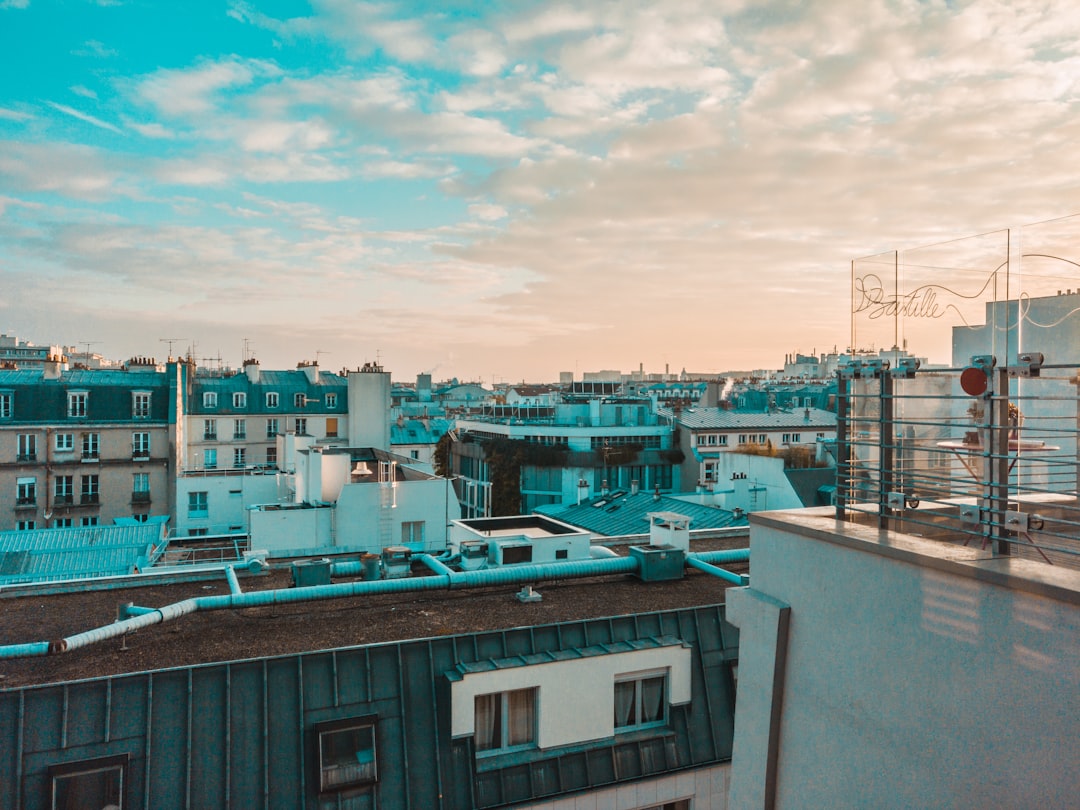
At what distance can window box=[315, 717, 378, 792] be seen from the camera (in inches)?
282

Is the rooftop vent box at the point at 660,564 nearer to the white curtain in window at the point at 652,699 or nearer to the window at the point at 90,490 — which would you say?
the white curtain in window at the point at 652,699

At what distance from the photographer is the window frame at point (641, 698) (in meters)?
8.45

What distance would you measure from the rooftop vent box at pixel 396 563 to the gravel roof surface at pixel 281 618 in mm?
1607

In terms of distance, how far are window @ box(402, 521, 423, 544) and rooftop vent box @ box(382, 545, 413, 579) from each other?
1302 centimetres

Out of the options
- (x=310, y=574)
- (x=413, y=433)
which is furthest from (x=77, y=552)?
(x=413, y=433)

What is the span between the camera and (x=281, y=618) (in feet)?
30.6

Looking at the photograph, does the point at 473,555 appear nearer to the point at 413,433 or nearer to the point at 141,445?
the point at 141,445

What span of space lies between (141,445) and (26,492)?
5044 millimetres

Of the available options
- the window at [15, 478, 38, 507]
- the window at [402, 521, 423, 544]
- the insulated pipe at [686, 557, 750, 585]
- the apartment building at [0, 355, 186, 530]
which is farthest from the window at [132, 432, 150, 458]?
the insulated pipe at [686, 557, 750, 585]

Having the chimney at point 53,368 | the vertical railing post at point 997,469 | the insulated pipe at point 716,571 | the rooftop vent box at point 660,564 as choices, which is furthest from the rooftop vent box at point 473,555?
the chimney at point 53,368

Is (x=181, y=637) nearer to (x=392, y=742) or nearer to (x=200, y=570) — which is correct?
(x=392, y=742)

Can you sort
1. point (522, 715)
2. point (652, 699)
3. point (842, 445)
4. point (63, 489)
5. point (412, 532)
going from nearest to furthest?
point (842, 445)
point (522, 715)
point (652, 699)
point (412, 532)
point (63, 489)

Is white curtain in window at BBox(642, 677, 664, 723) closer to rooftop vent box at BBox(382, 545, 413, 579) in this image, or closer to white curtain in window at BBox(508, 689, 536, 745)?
white curtain in window at BBox(508, 689, 536, 745)

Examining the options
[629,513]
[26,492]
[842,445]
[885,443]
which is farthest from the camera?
[26,492]
